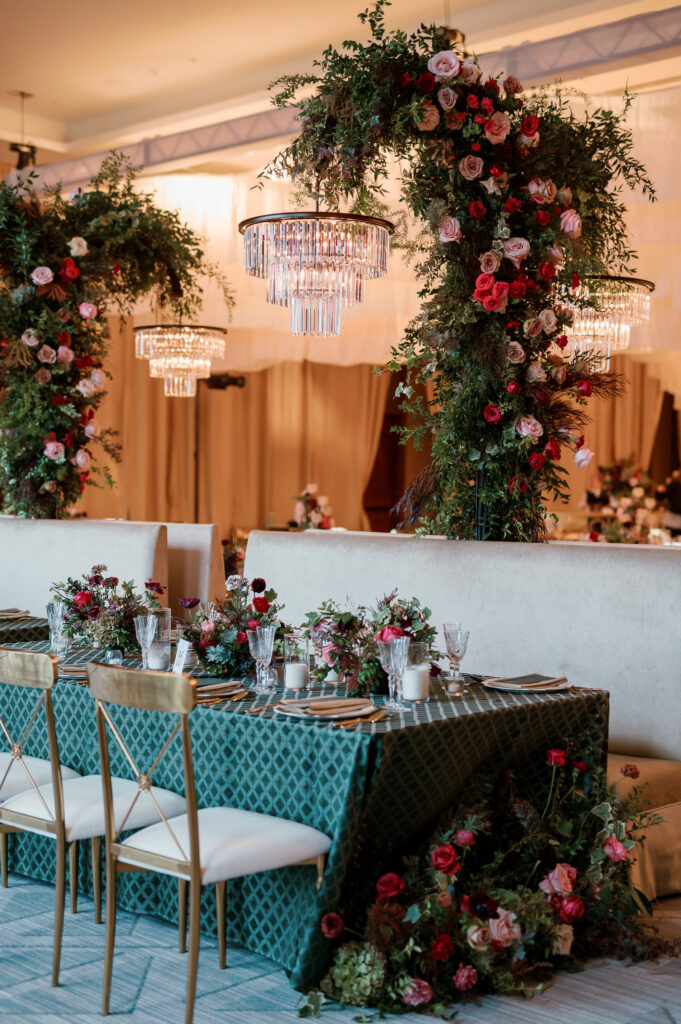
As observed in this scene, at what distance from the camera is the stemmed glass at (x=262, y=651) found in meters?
3.38

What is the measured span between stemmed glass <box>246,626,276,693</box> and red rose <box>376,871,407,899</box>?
2.31ft

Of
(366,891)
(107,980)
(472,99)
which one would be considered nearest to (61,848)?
(107,980)

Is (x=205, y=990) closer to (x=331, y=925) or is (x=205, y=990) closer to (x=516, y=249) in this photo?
(x=331, y=925)

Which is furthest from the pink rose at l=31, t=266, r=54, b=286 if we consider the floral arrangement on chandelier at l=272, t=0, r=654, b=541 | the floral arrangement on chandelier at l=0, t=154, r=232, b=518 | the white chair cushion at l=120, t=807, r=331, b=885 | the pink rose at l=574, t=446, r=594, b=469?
the white chair cushion at l=120, t=807, r=331, b=885

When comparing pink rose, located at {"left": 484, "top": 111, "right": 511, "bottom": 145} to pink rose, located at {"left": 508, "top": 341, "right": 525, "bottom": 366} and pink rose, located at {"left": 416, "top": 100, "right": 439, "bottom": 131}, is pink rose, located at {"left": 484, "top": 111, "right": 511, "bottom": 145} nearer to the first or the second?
pink rose, located at {"left": 416, "top": 100, "right": 439, "bottom": 131}

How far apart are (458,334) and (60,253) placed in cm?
273

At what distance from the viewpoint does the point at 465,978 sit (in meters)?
2.88

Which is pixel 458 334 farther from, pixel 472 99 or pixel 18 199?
pixel 18 199

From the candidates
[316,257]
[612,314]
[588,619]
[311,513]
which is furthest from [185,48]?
[588,619]

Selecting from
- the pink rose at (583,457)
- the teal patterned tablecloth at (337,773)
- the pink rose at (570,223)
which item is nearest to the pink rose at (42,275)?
the pink rose at (570,223)

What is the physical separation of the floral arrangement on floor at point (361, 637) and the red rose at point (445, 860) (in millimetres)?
568

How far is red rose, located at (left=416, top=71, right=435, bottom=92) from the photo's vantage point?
4.50 metres

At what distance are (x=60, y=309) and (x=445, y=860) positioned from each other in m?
4.33

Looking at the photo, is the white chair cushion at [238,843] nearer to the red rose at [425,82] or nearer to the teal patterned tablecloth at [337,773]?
the teal patterned tablecloth at [337,773]
